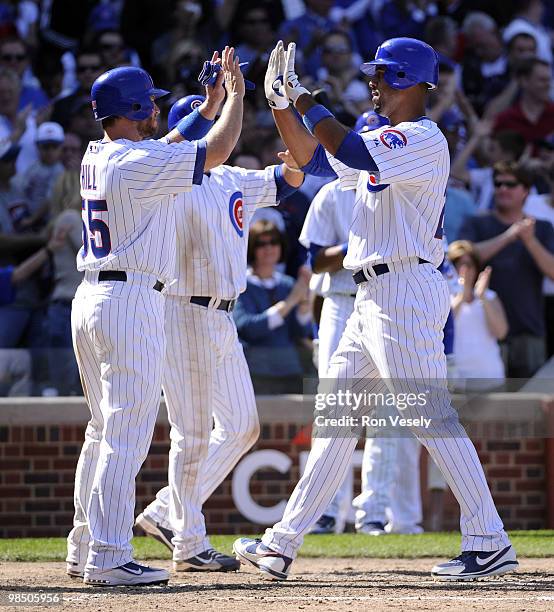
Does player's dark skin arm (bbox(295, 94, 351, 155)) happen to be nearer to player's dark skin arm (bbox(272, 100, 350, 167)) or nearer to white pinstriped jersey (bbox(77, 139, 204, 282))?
player's dark skin arm (bbox(272, 100, 350, 167))

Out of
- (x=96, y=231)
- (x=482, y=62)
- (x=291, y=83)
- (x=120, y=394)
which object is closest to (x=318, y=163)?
(x=291, y=83)

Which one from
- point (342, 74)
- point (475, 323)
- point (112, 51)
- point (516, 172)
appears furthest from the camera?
point (342, 74)

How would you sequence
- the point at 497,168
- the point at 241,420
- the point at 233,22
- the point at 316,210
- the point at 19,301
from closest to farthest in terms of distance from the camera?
the point at 241,420 < the point at 316,210 < the point at 19,301 < the point at 497,168 < the point at 233,22

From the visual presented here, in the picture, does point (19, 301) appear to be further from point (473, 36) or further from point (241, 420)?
point (473, 36)

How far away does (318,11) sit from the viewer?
1225cm

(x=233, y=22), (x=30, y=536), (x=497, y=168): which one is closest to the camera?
(x=30, y=536)

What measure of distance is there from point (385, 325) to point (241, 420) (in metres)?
1.07

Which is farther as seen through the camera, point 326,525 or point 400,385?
point 326,525

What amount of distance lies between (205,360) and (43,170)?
476 centimetres

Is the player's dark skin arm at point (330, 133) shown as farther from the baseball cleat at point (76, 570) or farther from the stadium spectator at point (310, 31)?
the stadium spectator at point (310, 31)

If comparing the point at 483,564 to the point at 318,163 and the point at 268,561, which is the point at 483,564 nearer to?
the point at 268,561

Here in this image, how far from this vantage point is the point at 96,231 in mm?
5398

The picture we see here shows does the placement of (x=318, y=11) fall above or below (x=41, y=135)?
above

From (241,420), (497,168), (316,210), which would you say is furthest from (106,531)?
(497,168)
